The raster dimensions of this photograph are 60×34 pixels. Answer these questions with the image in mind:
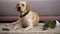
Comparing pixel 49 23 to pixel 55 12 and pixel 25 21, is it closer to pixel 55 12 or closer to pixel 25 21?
pixel 25 21

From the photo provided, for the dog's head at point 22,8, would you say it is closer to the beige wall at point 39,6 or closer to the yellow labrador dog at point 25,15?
the yellow labrador dog at point 25,15

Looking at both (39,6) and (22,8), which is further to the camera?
(39,6)

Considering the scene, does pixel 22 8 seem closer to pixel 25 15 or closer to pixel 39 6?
pixel 25 15

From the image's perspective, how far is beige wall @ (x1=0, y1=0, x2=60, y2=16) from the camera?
199 cm

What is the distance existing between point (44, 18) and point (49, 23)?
327 mm

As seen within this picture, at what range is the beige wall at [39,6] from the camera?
1.99 m

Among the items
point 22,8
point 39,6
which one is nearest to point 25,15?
point 22,8

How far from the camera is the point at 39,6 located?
1.99m

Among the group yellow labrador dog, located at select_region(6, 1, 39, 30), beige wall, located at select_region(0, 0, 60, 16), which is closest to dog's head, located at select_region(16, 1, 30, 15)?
yellow labrador dog, located at select_region(6, 1, 39, 30)

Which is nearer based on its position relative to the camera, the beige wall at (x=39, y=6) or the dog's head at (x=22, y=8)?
the dog's head at (x=22, y=8)

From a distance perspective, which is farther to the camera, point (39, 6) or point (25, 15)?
point (39, 6)

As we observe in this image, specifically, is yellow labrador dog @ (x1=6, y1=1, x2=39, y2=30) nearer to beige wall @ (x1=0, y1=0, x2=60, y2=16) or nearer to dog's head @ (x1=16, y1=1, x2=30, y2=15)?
dog's head @ (x1=16, y1=1, x2=30, y2=15)

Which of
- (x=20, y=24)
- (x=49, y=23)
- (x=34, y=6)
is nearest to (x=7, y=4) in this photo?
(x=34, y=6)

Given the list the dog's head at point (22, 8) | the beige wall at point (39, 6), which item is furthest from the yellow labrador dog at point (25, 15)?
the beige wall at point (39, 6)
